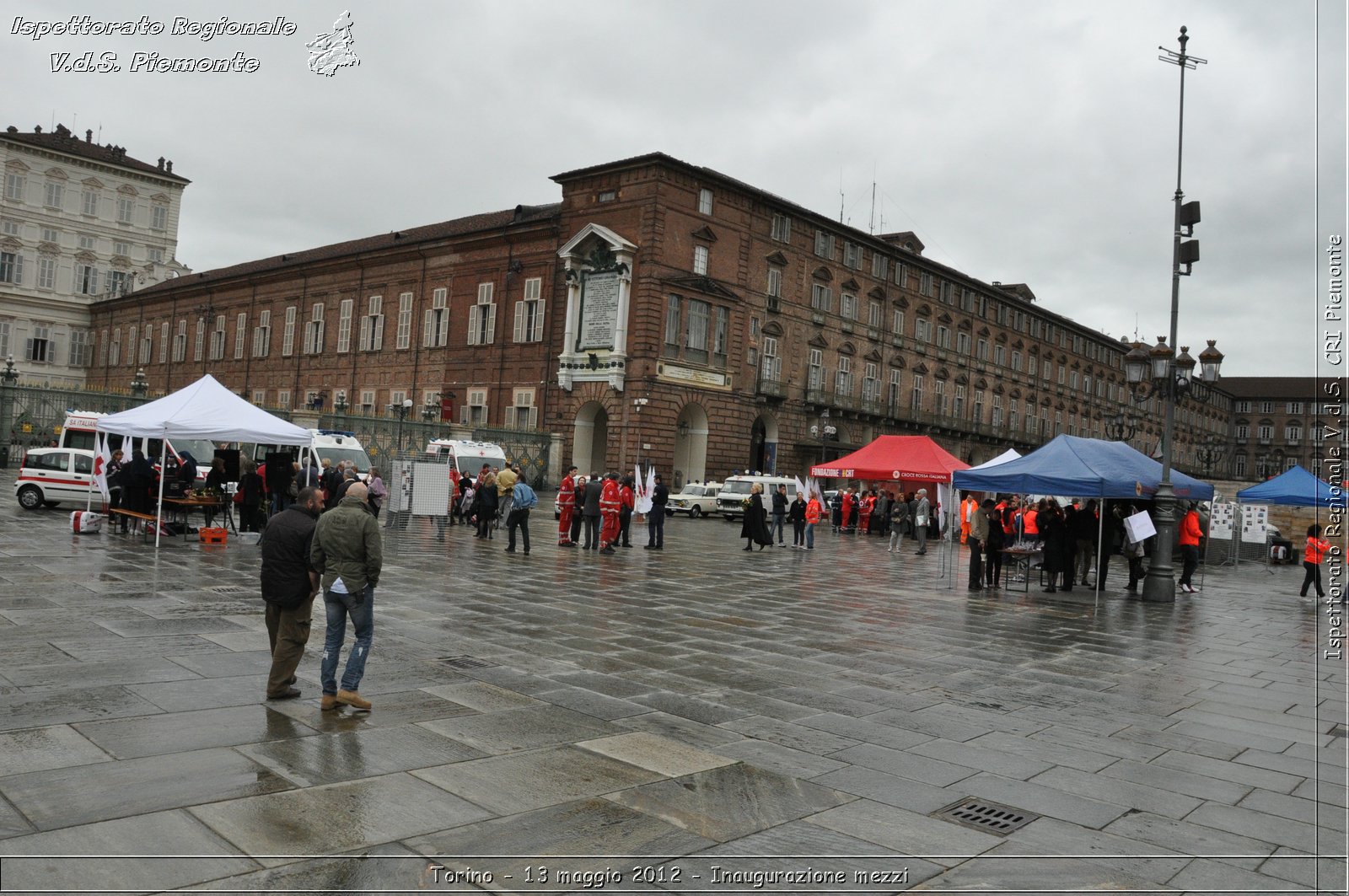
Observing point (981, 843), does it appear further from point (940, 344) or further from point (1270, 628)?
point (940, 344)

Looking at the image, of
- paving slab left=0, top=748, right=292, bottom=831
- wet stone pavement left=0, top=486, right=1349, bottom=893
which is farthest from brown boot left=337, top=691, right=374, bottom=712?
paving slab left=0, top=748, right=292, bottom=831

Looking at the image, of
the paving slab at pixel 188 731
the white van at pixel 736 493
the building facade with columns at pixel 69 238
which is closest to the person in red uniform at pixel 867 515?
the white van at pixel 736 493

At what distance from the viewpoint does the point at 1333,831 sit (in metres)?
5.34

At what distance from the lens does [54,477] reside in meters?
21.0

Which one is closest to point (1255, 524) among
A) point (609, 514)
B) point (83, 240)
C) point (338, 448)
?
point (609, 514)

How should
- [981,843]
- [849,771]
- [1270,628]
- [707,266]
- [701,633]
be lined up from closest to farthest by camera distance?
[981,843] < [849,771] < [701,633] < [1270,628] < [707,266]

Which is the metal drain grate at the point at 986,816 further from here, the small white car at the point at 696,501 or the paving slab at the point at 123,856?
the small white car at the point at 696,501

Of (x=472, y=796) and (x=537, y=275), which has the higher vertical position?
(x=537, y=275)

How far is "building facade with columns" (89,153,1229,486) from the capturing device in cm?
4025

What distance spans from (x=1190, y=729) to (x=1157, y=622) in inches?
283

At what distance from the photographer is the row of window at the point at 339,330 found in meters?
45.1

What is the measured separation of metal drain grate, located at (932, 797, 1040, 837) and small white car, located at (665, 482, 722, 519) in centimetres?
3202

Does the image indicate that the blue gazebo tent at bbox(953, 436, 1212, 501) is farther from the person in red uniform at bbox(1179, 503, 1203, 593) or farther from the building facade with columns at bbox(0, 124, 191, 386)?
the building facade with columns at bbox(0, 124, 191, 386)

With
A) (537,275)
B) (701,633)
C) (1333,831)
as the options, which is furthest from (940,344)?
(1333,831)
